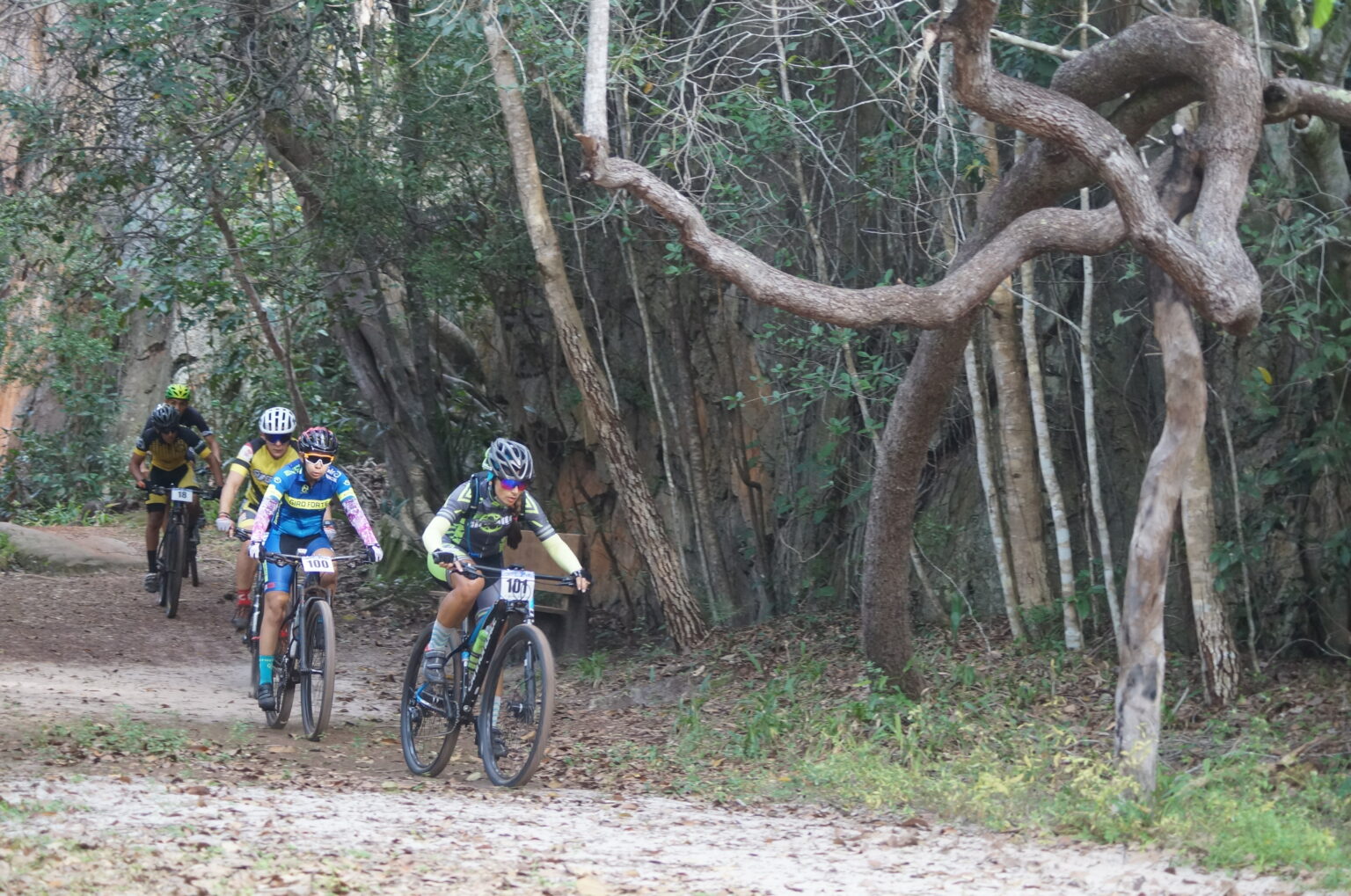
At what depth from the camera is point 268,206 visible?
13.6 meters

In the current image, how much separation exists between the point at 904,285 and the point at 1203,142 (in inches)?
65.3

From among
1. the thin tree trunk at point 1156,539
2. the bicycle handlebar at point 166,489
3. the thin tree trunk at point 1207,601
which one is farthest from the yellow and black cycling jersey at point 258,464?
the thin tree trunk at point 1207,601

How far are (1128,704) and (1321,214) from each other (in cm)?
358

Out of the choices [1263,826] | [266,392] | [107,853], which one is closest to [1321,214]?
[1263,826]

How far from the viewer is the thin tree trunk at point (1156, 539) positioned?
640 centimetres

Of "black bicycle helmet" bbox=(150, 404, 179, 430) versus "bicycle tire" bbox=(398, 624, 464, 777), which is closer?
"bicycle tire" bbox=(398, 624, 464, 777)

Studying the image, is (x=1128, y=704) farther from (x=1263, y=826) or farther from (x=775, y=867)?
(x=775, y=867)

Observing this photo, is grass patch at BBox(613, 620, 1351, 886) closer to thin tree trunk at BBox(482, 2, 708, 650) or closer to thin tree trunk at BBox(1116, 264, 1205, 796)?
thin tree trunk at BBox(1116, 264, 1205, 796)

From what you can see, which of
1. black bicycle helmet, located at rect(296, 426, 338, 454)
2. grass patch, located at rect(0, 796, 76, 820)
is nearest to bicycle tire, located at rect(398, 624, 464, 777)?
black bicycle helmet, located at rect(296, 426, 338, 454)

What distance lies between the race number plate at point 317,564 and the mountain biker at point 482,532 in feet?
3.56

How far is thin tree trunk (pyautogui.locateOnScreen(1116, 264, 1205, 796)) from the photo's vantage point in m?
6.40

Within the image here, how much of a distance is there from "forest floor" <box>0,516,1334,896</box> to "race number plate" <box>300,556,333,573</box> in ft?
3.61

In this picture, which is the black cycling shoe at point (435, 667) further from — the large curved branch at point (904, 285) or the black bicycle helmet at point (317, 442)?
the large curved branch at point (904, 285)

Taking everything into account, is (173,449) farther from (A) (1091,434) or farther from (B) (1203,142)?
(B) (1203,142)
